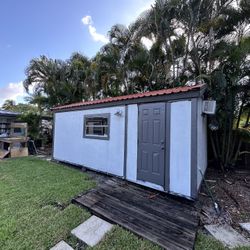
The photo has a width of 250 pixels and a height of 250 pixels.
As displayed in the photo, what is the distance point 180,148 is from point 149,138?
2.75ft

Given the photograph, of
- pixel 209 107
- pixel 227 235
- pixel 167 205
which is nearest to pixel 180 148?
pixel 167 205

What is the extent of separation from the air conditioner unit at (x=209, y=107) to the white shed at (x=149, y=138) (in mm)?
156

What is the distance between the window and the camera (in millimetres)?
5797

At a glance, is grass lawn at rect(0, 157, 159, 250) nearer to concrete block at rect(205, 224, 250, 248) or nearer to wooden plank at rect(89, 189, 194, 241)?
wooden plank at rect(89, 189, 194, 241)

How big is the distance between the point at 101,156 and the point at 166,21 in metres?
5.59

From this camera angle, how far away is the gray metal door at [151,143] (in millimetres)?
4277

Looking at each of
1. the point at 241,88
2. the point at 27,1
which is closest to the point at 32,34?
the point at 27,1

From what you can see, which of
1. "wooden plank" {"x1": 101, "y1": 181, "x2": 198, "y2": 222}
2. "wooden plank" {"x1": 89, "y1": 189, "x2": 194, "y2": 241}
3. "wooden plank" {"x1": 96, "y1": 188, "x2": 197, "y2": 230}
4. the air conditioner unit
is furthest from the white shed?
"wooden plank" {"x1": 89, "y1": 189, "x2": 194, "y2": 241}

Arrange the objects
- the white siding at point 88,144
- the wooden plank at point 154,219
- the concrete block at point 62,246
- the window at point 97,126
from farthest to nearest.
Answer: the window at point 97,126 < the white siding at point 88,144 < the wooden plank at point 154,219 < the concrete block at point 62,246

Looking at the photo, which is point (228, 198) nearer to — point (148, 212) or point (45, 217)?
point (148, 212)

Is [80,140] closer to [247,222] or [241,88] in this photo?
[247,222]

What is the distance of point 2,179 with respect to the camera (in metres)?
5.38

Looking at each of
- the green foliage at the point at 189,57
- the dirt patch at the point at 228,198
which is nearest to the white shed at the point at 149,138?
the dirt patch at the point at 228,198

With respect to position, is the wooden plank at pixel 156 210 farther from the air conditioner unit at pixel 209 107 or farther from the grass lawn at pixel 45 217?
the air conditioner unit at pixel 209 107
